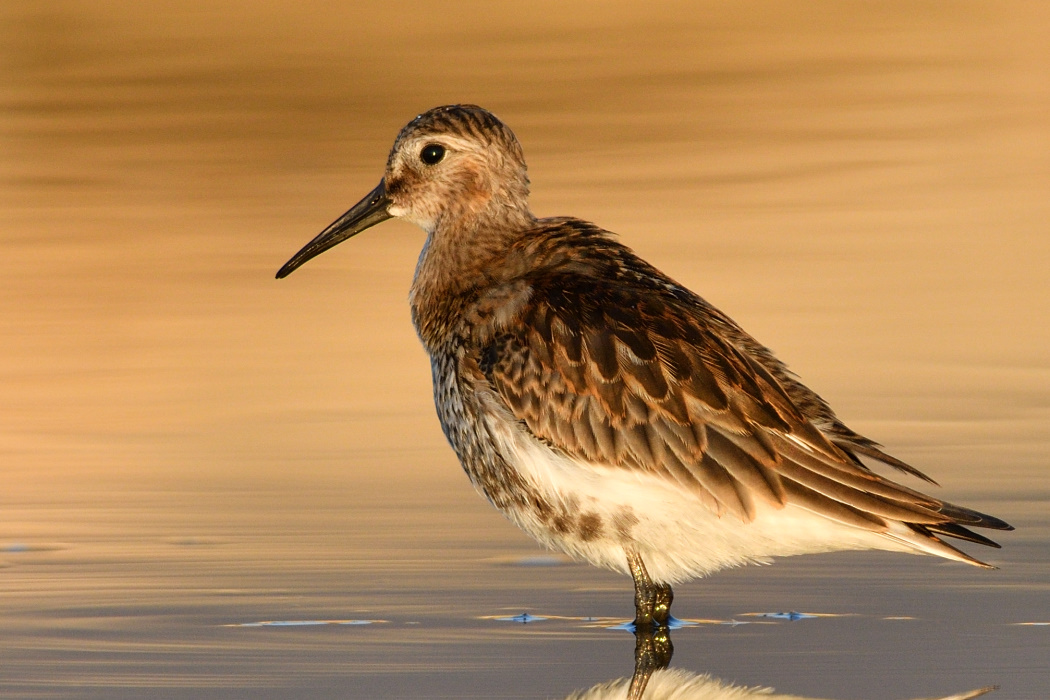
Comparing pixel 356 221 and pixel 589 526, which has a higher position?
pixel 356 221

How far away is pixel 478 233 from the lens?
9.00 meters

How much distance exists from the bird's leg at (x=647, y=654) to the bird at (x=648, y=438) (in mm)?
123

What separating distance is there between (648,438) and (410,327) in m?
5.12

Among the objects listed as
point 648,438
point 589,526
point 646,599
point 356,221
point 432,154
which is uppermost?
point 432,154

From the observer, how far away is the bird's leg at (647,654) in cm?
682

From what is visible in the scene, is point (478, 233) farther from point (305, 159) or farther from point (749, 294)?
point (305, 159)

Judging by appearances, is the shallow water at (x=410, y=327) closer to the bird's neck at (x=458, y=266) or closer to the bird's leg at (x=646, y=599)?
the bird's leg at (x=646, y=599)

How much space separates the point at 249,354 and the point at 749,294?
10.4 ft

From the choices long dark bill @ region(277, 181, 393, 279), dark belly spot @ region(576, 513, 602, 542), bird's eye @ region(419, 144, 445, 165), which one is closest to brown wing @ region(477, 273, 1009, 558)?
dark belly spot @ region(576, 513, 602, 542)

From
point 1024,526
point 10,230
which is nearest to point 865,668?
point 1024,526

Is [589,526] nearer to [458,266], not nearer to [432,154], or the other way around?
[458,266]

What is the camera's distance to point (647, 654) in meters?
7.21

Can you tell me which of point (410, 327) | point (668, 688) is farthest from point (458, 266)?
point (410, 327)

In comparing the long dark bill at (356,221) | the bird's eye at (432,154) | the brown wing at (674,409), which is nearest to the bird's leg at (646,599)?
the brown wing at (674,409)
